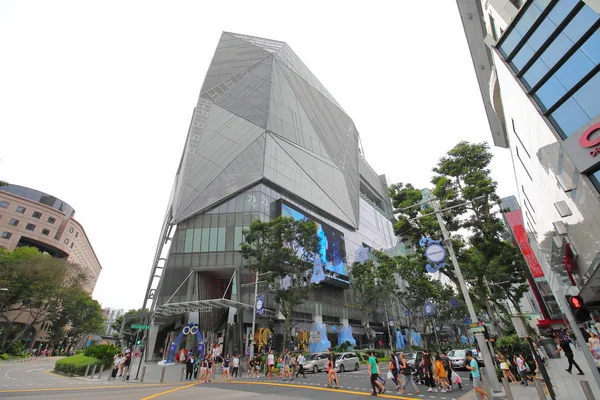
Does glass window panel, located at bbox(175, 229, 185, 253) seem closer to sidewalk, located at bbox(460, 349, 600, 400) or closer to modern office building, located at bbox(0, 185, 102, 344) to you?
modern office building, located at bbox(0, 185, 102, 344)

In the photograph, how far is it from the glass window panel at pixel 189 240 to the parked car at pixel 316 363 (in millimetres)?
24272

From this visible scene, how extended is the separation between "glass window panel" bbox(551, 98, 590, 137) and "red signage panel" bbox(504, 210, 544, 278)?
30797 millimetres

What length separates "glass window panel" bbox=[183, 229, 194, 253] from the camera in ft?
139

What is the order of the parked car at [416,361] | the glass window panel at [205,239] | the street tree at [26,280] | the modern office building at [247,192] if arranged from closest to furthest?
1. the parked car at [416,361]
2. the modern office building at [247,192]
3. the street tree at [26,280]
4. the glass window panel at [205,239]

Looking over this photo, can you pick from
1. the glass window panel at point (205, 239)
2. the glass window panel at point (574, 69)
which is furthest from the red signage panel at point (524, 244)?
the glass window panel at point (205, 239)

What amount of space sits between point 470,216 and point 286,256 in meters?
16.0

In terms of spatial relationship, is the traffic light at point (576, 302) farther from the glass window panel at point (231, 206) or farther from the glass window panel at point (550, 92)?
the glass window panel at point (231, 206)

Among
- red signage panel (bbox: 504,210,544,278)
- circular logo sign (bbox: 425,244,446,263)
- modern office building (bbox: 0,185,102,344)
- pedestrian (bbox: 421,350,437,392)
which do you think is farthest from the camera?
modern office building (bbox: 0,185,102,344)

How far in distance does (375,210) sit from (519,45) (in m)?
73.4

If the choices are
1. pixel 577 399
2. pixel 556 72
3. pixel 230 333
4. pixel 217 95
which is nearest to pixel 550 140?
pixel 556 72

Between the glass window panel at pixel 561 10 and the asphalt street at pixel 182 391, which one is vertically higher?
the glass window panel at pixel 561 10

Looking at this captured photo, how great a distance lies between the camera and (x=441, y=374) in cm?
1395

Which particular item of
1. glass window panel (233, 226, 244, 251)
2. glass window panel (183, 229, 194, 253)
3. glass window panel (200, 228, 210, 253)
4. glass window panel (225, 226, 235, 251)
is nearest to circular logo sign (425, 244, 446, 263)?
glass window panel (233, 226, 244, 251)

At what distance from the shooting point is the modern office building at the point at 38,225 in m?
65.2
